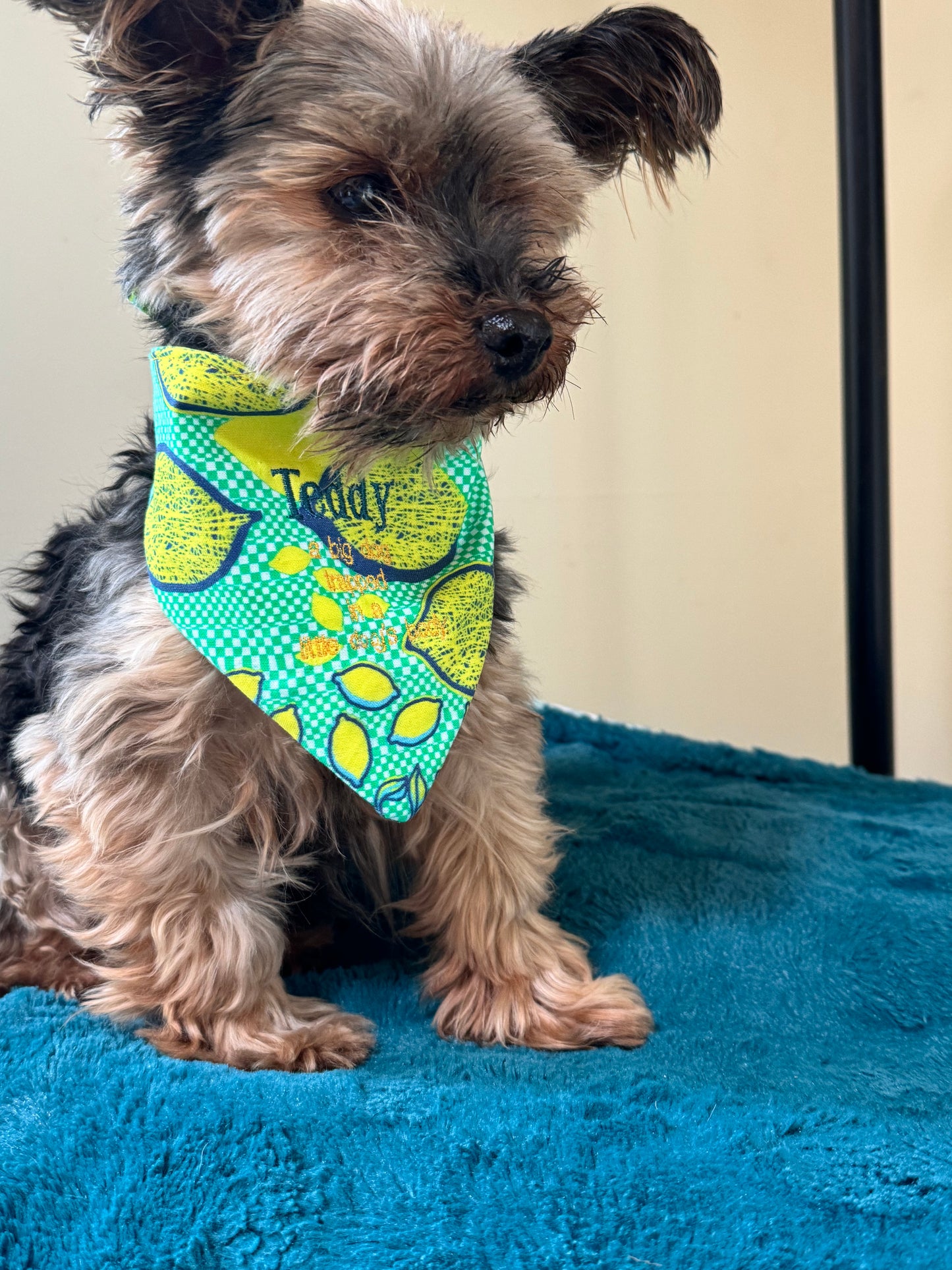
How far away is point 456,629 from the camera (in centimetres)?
124

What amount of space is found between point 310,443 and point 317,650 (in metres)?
0.20

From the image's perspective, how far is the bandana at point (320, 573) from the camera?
111 centimetres

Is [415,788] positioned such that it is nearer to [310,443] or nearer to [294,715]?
[294,715]

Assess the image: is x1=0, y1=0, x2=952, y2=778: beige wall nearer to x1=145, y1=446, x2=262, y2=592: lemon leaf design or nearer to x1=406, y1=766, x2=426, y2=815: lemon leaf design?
x1=145, y1=446, x2=262, y2=592: lemon leaf design

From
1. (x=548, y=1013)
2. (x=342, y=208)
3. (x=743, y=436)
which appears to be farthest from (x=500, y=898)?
(x=743, y=436)

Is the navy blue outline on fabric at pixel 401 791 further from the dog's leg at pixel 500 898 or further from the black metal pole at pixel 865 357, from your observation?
the black metal pole at pixel 865 357

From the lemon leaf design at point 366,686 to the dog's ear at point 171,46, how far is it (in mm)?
547

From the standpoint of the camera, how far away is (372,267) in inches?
39.9

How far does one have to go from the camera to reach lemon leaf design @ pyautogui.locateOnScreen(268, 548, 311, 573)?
1.15m

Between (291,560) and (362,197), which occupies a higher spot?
(362,197)

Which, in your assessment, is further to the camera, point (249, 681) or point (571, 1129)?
point (249, 681)

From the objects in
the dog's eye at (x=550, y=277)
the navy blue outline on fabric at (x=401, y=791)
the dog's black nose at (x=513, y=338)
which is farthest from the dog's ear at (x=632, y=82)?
the navy blue outline on fabric at (x=401, y=791)

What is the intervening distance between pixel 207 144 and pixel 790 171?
1.63m

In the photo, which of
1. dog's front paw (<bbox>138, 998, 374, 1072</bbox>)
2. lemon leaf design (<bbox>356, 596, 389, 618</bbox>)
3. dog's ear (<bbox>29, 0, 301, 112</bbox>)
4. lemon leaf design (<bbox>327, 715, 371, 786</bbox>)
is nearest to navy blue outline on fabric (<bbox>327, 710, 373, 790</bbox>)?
lemon leaf design (<bbox>327, 715, 371, 786</bbox>)
